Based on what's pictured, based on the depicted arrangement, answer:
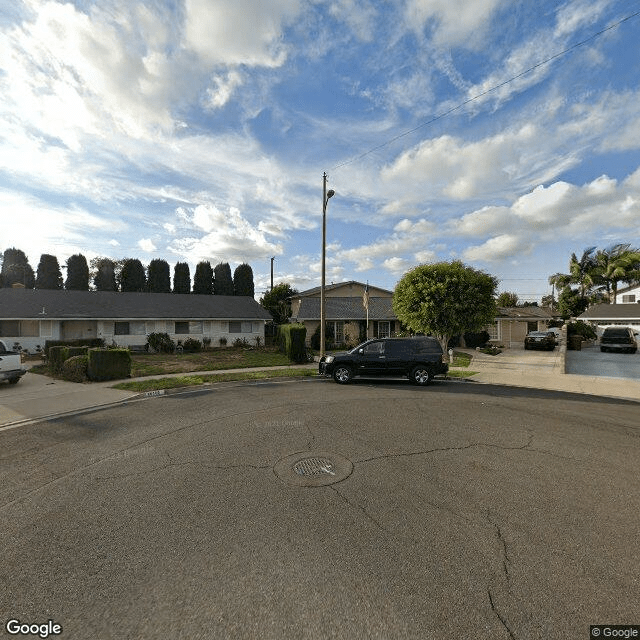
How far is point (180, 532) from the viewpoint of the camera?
3.58m

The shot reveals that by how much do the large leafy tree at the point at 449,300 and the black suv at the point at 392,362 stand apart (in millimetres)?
6029

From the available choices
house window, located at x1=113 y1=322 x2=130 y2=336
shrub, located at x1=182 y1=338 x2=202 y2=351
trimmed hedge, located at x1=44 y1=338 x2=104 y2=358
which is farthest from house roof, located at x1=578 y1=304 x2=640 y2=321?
trimmed hedge, located at x1=44 y1=338 x2=104 y2=358

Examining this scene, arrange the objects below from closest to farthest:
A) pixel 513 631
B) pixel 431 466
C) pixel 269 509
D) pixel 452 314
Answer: pixel 513 631 → pixel 269 509 → pixel 431 466 → pixel 452 314

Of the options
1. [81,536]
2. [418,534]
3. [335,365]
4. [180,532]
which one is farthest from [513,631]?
[335,365]

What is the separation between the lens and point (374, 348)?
43.1 feet

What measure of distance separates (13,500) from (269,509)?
3.51 metres

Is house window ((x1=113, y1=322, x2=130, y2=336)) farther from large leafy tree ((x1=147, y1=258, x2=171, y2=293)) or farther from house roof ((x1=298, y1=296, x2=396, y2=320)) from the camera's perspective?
large leafy tree ((x1=147, y1=258, x2=171, y2=293))

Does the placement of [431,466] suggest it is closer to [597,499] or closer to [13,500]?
[597,499]

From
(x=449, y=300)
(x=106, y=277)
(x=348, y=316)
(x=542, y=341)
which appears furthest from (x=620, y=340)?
(x=106, y=277)

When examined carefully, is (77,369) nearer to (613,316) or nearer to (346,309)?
(346,309)

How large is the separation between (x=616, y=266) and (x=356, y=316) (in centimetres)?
3775

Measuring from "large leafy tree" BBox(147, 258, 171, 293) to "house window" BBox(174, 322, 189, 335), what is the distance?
23911 millimetres

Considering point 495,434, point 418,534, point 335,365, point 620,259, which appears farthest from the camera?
point 620,259

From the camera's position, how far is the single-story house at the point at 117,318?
24016 mm
